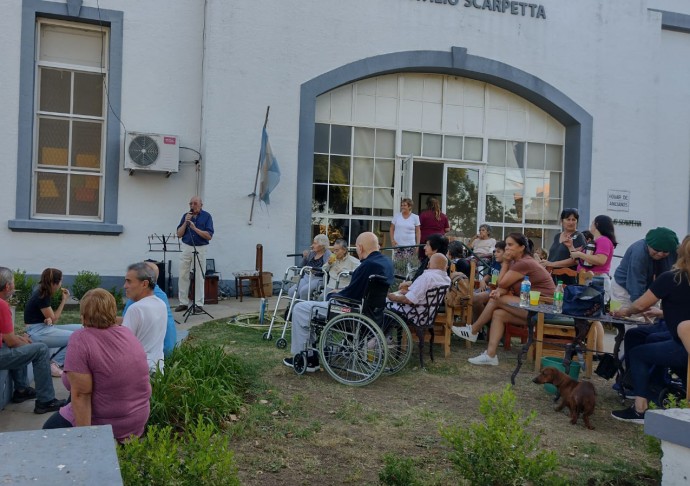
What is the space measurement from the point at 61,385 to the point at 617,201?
10.9 metres

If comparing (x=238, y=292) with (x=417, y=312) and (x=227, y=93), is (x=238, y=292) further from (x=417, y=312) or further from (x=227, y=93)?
(x=417, y=312)

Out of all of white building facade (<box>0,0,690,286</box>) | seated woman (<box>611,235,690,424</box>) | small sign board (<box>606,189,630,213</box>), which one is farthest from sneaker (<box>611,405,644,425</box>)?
small sign board (<box>606,189,630,213</box>)

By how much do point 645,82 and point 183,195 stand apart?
9352 millimetres

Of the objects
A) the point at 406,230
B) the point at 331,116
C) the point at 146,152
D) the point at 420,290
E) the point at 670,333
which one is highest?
the point at 331,116


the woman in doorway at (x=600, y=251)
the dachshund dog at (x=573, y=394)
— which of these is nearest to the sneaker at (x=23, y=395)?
the dachshund dog at (x=573, y=394)

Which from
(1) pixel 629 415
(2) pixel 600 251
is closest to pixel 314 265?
(2) pixel 600 251

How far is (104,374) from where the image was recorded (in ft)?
11.3

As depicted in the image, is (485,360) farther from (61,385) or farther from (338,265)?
(61,385)

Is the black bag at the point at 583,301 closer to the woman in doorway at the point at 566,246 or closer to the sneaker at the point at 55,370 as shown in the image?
the woman in doorway at the point at 566,246

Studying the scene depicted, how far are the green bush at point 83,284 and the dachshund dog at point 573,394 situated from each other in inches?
272

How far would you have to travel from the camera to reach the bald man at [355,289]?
19.5 feet

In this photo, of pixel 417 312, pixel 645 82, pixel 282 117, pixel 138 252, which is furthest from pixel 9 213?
pixel 645 82

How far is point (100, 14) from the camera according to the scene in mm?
10477

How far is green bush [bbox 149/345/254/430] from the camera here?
443 centimetres
